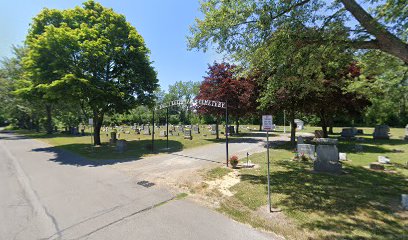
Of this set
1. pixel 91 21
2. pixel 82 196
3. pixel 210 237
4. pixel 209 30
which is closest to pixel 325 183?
pixel 210 237

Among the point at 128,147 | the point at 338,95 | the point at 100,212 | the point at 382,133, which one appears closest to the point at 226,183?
the point at 100,212

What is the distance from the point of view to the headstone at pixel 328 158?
29.0 ft

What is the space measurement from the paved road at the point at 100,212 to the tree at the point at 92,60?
26.7ft

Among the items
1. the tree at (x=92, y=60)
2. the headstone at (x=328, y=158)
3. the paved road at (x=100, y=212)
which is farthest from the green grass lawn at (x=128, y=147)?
the headstone at (x=328, y=158)

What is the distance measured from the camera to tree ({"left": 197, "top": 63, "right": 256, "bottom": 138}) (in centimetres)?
2002

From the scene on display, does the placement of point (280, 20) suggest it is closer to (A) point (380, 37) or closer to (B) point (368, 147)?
(A) point (380, 37)

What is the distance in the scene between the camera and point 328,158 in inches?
355

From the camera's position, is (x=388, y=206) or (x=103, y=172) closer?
(x=388, y=206)

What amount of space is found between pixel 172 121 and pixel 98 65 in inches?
1804

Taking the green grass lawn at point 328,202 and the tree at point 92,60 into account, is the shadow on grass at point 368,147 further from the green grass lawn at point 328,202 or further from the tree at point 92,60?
the tree at point 92,60

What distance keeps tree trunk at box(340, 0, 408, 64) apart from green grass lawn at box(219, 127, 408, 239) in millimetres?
4011

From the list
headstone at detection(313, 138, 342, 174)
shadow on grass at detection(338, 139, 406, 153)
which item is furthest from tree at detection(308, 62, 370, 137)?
headstone at detection(313, 138, 342, 174)

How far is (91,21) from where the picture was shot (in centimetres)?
1820

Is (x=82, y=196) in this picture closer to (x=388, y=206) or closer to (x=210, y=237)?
(x=210, y=237)
